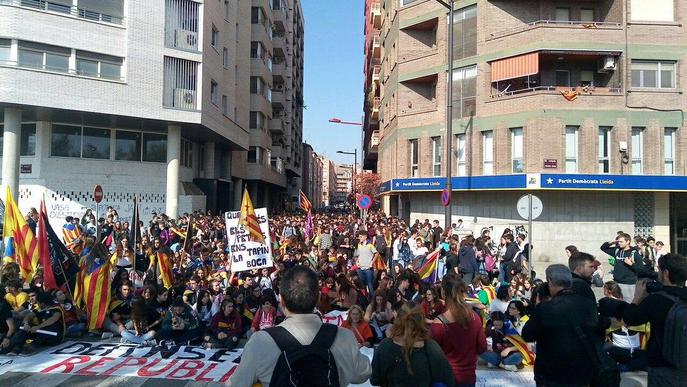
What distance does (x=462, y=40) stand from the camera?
2580 cm

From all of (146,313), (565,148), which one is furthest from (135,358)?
(565,148)

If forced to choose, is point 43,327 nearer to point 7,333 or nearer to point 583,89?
point 7,333

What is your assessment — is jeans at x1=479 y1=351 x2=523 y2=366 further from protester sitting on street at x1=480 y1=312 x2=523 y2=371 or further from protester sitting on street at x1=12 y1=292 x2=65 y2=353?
protester sitting on street at x1=12 y1=292 x2=65 y2=353

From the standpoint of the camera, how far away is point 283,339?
2660mm

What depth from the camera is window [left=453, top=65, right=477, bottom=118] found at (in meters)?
25.2

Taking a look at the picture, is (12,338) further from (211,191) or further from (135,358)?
(211,191)

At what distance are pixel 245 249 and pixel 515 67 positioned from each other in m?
16.4

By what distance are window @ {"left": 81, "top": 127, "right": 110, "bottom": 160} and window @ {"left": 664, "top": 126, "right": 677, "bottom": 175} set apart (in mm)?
27149

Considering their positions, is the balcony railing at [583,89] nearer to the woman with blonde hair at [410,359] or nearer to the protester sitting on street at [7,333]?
the protester sitting on street at [7,333]

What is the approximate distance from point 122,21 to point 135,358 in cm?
2175

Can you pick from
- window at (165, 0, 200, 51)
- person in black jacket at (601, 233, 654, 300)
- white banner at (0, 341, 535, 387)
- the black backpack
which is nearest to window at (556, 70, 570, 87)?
person in black jacket at (601, 233, 654, 300)

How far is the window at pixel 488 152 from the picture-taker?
949 inches

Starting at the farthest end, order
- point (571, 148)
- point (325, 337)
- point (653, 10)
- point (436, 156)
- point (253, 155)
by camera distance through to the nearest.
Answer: point (253, 155) → point (436, 156) → point (653, 10) → point (571, 148) → point (325, 337)

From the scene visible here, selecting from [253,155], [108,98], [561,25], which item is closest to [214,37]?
[108,98]
